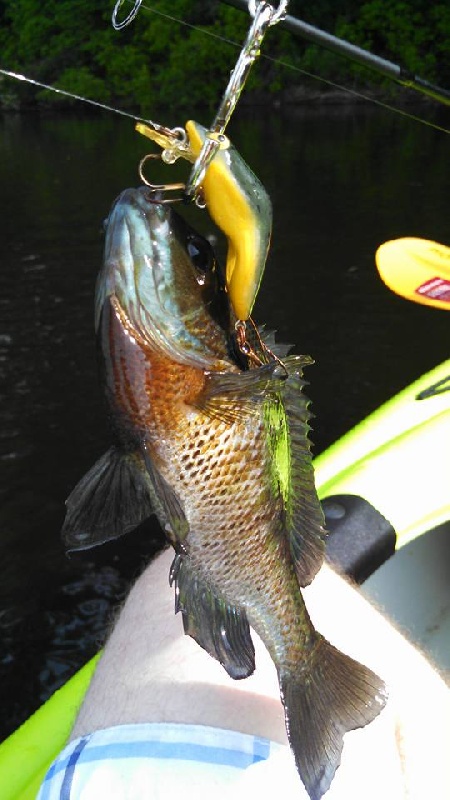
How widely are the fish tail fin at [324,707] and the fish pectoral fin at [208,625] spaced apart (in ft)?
0.41

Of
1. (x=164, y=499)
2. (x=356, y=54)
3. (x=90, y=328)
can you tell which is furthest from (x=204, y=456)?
(x=90, y=328)

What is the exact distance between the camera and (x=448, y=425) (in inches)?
92.2

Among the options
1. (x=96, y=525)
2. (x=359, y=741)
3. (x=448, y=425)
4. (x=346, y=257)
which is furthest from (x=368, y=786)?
(x=346, y=257)

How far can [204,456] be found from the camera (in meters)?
0.96

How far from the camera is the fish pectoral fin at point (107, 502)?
983 mm

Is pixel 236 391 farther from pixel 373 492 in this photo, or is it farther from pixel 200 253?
pixel 373 492

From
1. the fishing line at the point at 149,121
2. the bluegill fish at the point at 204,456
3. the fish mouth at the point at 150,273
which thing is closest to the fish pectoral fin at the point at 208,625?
the bluegill fish at the point at 204,456

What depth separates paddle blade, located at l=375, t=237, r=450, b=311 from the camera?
2.46m

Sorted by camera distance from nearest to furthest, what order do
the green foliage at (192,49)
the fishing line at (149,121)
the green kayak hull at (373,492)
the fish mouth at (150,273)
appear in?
the fish mouth at (150,273)
the fishing line at (149,121)
the green kayak hull at (373,492)
the green foliage at (192,49)

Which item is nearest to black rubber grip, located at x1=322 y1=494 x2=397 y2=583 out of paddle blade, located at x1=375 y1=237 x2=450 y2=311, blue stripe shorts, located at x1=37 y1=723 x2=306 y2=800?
paddle blade, located at x1=375 y1=237 x2=450 y2=311

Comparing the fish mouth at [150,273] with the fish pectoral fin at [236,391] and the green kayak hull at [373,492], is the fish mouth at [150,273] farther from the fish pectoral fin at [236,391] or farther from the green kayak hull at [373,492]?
the green kayak hull at [373,492]

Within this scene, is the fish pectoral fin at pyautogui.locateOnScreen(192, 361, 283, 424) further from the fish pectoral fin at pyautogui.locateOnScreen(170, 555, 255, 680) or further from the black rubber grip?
the black rubber grip

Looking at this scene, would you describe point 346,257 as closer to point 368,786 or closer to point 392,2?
point 368,786

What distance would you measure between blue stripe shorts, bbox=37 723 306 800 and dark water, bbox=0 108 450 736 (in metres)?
0.65
